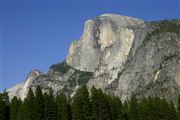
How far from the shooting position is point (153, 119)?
14025cm

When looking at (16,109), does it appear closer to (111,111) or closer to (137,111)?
(111,111)

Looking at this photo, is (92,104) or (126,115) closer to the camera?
(92,104)

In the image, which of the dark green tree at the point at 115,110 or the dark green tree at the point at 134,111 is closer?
the dark green tree at the point at 115,110

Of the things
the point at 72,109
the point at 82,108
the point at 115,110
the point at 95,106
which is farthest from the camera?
the point at 115,110

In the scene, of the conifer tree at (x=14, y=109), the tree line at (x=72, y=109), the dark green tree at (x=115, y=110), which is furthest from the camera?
the dark green tree at (x=115, y=110)

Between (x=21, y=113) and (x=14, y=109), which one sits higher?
(x=14, y=109)

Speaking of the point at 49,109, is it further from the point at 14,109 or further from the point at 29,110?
the point at 14,109

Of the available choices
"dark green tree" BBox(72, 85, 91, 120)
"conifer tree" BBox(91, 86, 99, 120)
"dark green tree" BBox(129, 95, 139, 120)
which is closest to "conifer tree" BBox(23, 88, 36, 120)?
"dark green tree" BBox(72, 85, 91, 120)

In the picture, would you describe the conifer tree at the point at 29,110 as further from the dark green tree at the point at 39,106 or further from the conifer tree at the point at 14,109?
the conifer tree at the point at 14,109

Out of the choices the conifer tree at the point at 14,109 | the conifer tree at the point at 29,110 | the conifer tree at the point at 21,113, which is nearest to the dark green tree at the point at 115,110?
the conifer tree at the point at 29,110

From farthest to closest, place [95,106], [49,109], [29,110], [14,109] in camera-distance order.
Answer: [95,106]
[14,109]
[49,109]
[29,110]

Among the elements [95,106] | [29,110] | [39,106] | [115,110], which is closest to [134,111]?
[115,110]

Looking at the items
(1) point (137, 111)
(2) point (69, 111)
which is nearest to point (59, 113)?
(2) point (69, 111)

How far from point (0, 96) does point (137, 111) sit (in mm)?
39746
